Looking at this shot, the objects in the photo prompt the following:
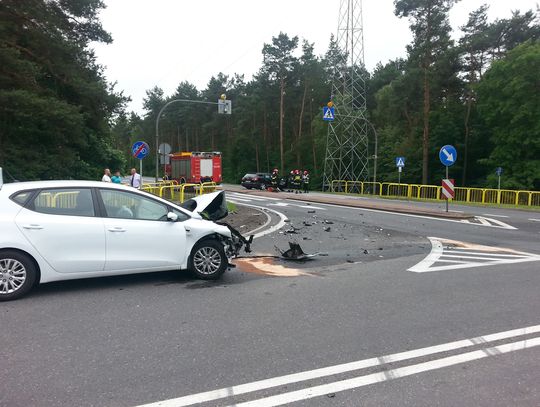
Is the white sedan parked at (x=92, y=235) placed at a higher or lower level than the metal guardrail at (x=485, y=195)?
higher

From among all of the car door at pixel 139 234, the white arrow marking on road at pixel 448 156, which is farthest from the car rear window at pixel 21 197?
the white arrow marking on road at pixel 448 156

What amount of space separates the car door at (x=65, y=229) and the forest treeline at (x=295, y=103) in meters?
13.8

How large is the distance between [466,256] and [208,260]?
222 inches

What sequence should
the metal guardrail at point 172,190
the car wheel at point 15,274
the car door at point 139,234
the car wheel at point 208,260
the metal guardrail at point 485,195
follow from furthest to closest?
the metal guardrail at point 485,195 → the metal guardrail at point 172,190 → the car wheel at point 208,260 → the car door at point 139,234 → the car wheel at point 15,274

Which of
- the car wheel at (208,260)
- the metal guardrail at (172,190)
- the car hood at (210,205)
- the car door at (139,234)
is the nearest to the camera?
the car door at (139,234)

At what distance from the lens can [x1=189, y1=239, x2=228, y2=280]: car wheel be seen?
6984mm

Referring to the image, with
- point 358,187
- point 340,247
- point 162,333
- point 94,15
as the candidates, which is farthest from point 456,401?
point 358,187

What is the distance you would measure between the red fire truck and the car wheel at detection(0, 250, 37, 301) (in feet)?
104

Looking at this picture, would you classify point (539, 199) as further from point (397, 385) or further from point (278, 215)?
point (397, 385)

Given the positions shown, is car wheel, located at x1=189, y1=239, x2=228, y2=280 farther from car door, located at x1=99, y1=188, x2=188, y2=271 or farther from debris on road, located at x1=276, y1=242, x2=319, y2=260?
debris on road, located at x1=276, y1=242, x2=319, y2=260

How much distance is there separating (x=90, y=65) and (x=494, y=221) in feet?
73.4

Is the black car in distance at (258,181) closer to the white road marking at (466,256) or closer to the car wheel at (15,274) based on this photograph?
the white road marking at (466,256)

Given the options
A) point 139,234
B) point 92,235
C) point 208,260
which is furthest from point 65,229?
point 208,260

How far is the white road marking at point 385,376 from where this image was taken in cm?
332
